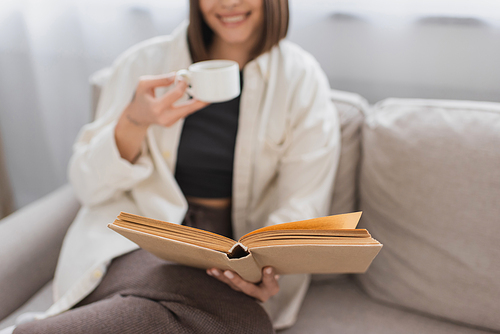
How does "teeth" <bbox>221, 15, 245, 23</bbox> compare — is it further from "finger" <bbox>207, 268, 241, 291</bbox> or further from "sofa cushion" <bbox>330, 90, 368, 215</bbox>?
"finger" <bbox>207, 268, 241, 291</bbox>

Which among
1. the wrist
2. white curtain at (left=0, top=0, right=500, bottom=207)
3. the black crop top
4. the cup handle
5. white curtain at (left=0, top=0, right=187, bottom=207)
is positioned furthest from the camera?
white curtain at (left=0, top=0, right=187, bottom=207)

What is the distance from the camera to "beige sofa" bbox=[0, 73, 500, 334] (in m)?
0.82

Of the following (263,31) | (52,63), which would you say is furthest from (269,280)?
(52,63)

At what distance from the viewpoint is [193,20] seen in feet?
3.15

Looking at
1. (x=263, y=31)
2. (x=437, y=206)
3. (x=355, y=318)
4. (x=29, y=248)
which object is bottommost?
(x=355, y=318)

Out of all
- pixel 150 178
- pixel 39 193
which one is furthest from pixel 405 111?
pixel 39 193

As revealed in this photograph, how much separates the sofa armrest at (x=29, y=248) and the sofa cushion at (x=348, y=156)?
803mm

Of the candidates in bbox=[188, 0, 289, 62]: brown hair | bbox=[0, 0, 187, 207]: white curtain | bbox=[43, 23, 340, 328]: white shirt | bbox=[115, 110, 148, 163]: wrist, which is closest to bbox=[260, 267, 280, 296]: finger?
bbox=[43, 23, 340, 328]: white shirt

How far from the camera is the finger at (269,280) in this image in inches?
26.5

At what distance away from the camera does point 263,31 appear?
937mm

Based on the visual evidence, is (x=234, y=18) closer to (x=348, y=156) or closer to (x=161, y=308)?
(x=348, y=156)

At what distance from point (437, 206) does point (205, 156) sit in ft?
1.93

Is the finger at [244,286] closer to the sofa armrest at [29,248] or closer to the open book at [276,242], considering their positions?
the open book at [276,242]

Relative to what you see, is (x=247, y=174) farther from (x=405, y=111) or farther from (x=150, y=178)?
(x=405, y=111)
